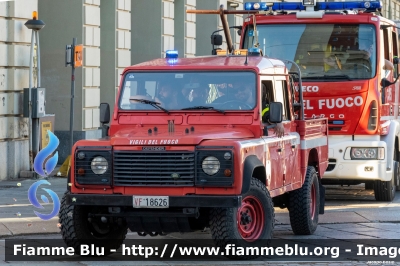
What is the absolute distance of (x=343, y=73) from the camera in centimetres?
1469

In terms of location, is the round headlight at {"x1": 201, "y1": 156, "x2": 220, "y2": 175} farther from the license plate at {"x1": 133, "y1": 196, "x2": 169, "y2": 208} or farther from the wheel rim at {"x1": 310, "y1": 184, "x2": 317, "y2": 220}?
the wheel rim at {"x1": 310, "y1": 184, "x2": 317, "y2": 220}

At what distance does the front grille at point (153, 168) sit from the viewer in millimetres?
9039

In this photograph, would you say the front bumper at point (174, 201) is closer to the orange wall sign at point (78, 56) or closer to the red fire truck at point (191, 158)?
the red fire truck at point (191, 158)

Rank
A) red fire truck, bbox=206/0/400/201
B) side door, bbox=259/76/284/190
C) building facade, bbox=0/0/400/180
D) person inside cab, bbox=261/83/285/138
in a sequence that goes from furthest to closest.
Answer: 1. building facade, bbox=0/0/400/180
2. red fire truck, bbox=206/0/400/201
3. person inside cab, bbox=261/83/285/138
4. side door, bbox=259/76/284/190

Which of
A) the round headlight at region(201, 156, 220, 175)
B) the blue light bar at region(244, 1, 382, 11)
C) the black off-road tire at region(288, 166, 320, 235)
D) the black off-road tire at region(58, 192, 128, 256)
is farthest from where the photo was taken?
the blue light bar at region(244, 1, 382, 11)

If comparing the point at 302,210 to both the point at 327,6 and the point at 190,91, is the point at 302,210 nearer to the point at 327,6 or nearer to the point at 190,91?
the point at 190,91

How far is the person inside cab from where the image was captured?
33.7 ft

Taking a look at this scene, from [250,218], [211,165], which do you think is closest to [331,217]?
[250,218]

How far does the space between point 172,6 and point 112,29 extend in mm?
3500

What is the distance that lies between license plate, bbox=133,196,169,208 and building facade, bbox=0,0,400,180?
8.49 metres

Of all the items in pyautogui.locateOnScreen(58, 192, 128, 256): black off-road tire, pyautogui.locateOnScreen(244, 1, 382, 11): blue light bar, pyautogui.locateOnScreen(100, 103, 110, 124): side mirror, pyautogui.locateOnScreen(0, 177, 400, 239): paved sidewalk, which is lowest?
pyautogui.locateOnScreen(0, 177, 400, 239): paved sidewalk

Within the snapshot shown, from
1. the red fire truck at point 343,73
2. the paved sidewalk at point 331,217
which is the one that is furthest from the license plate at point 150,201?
the red fire truck at point 343,73

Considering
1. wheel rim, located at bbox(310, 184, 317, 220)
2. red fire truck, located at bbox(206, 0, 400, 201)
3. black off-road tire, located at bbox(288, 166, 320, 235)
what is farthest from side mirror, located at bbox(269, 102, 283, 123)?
red fire truck, located at bbox(206, 0, 400, 201)

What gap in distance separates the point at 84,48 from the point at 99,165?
11341mm
